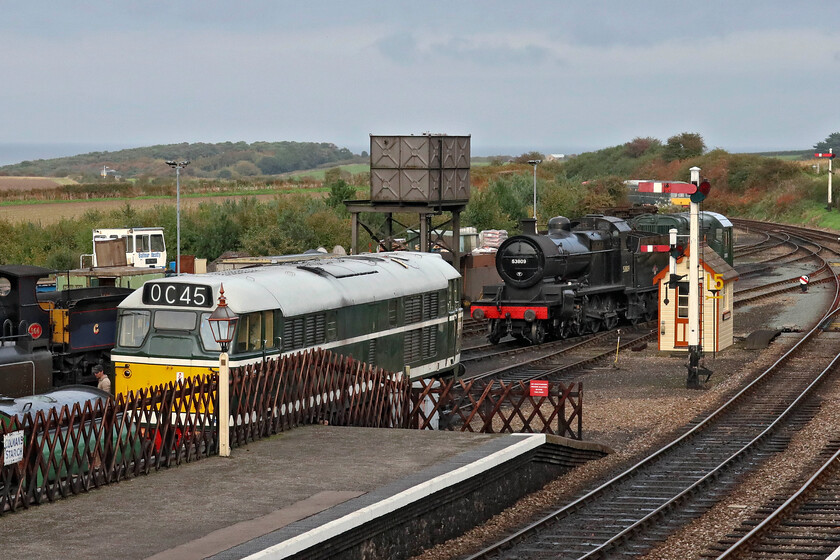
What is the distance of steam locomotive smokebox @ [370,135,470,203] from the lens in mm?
40500

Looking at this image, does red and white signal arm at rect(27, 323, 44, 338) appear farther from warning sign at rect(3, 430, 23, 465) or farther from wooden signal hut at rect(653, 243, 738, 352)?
wooden signal hut at rect(653, 243, 738, 352)

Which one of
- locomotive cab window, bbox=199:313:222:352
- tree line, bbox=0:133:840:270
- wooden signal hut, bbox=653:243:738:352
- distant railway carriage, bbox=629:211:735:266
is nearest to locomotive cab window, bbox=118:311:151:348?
locomotive cab window, bbox=199:313:222:352

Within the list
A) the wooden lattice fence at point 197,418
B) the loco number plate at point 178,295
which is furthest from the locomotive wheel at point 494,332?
Answer: the loco number plate at point 178,295

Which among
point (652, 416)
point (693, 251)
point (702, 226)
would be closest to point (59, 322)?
point (652, 416)

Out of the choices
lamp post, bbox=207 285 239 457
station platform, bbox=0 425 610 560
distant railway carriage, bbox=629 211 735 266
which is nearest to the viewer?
station platform, bbox=0 425 610 560

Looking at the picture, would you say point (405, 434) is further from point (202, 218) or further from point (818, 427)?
point (202, 218)

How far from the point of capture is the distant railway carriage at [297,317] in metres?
17.8

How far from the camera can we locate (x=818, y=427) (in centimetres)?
2238

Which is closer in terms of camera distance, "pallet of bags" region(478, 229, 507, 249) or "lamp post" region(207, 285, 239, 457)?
"lamp post" region(207, 285, 239, 457)

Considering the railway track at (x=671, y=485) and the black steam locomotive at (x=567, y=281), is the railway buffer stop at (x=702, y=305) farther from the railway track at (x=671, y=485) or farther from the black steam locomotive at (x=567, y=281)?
the railway track at (x=671, y=485)

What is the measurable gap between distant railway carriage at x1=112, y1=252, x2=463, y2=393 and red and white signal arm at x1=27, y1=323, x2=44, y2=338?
25.2 ft

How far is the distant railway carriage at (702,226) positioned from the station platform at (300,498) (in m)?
26.4

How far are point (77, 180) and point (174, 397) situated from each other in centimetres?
12307

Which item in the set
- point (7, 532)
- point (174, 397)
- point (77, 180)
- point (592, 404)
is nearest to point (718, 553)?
point (174, 397)
